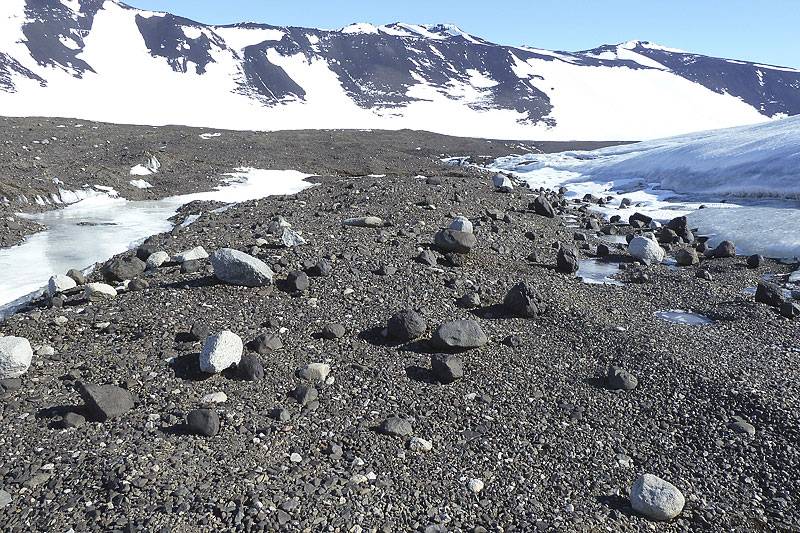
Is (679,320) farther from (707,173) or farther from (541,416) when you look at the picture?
(707,173)

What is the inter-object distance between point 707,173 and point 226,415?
2002 centimetres

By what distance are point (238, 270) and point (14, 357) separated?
2471 mm

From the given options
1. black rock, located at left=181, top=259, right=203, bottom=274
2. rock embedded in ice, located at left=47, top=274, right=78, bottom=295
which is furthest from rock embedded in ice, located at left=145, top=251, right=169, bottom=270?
rock embedded in ice, located at left=47, top=274, right=78, bottom=295

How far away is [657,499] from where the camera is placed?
353cm

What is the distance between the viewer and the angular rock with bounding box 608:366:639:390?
195 inches

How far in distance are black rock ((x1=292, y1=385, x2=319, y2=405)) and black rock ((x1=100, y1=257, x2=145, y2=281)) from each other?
12.0 feet

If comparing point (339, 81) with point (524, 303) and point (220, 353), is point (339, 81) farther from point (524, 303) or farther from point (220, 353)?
point (220, 353)

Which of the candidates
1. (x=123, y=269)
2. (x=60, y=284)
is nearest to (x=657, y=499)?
(x=123, y=269)

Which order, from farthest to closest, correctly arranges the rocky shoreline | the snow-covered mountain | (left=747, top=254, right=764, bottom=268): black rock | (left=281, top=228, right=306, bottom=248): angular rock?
the snow-covered mountain < (left=747, top=254, right=764, bottom=268): black rock < (left=281, top=228, right=306, bottom=248): angular rock < the rocky shoreline

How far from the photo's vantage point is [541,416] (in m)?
Result: 4.55

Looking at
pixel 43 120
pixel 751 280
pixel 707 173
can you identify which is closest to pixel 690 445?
pixel 751 280

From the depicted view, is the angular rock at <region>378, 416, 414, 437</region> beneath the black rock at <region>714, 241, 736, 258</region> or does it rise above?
beneath

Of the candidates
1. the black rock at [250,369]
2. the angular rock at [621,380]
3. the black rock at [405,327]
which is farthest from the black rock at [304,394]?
the angular rock at [621,380]

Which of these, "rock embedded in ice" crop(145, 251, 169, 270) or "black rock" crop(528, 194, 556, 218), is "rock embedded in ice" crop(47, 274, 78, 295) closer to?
"rock embedded in ice" crop(145, 251, 169, 270)
